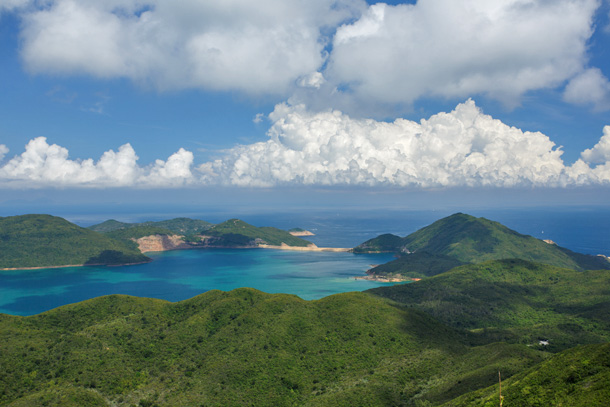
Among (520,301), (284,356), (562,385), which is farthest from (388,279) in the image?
(562,385)

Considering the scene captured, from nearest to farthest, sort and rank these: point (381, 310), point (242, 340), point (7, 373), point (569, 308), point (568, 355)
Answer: point (568, 355) < point (7, 373) < point (242, 340) < point (381, 310) < point (569, 308)

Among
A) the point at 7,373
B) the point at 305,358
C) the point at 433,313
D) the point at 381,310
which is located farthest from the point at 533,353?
the point at 7,373

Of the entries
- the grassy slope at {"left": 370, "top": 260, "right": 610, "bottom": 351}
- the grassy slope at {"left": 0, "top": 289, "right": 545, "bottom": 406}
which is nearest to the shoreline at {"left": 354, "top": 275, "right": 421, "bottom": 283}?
the grassy slope at {"left": 370, "top": 260, "right": 610, "bottom": 351}

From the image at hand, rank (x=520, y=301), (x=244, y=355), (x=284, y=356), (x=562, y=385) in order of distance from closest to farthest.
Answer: (x=562, y=385) < (x=284, y=356) < (x=244, y=355) < (x=520, y=301)

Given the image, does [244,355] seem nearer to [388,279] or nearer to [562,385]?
[562,385]

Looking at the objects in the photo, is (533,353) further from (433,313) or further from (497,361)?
(433,313)

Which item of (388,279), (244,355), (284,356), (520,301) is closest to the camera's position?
(284,356)

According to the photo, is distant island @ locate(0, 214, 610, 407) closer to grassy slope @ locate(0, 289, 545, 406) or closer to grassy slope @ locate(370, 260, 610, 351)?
grassy slope @ locate(0, 289, 545, 406)
